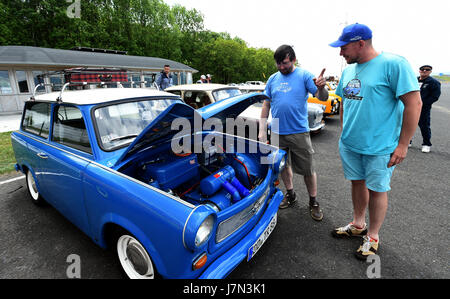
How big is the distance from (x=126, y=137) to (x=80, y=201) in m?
0.74

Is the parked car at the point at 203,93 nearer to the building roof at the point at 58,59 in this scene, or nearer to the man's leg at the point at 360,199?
the man's leg at the point at 360,199

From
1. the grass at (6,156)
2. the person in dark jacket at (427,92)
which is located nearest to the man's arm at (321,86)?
the person in dark jacket at (427,92)

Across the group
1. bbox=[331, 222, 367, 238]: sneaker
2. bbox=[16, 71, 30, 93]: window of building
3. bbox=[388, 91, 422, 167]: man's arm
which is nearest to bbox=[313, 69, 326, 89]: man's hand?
bbox=[388, 91, 422, 167]: man's arm

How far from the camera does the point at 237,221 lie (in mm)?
1879

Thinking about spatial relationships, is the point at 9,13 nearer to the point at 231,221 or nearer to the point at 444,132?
the point at 231,221

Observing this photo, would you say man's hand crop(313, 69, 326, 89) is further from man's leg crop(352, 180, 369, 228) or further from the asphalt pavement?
the asphalt pavement

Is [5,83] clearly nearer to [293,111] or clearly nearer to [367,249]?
[293,111]

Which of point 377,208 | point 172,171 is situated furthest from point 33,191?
point 377,208

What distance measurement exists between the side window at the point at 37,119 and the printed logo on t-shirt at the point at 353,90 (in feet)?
11.0

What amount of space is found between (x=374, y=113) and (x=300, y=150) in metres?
1.04

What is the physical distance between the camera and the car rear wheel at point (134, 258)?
179 cm

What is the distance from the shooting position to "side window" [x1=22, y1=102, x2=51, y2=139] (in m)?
2.78

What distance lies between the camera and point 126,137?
2.37 metres
